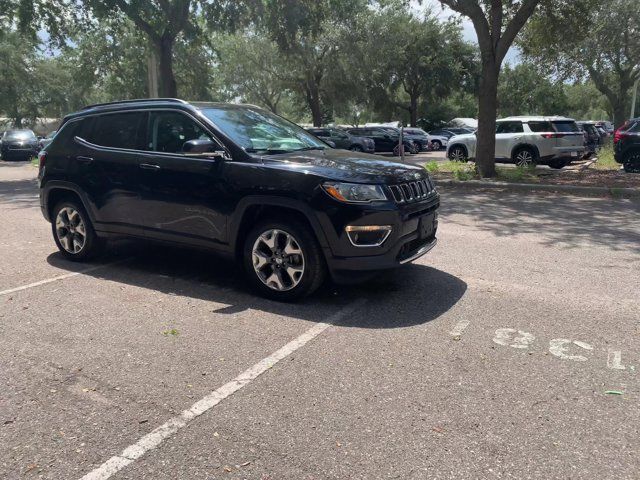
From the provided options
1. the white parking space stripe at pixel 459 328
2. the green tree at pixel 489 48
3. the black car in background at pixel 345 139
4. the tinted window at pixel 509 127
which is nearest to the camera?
the white parking space stripe at pixel 459 328

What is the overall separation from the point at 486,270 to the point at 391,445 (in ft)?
11.3

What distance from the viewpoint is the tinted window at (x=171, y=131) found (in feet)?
17.5

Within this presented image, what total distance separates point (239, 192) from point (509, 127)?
1475cm

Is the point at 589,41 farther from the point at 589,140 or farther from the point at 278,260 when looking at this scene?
the point at 278,260

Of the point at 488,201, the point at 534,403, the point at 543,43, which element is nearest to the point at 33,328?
the point at 534,403

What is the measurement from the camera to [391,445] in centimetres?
280

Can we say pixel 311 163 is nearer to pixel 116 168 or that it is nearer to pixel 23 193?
pixel 116 168

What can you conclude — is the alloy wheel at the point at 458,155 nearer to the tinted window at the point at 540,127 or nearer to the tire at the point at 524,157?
the tire at the point at 524,157

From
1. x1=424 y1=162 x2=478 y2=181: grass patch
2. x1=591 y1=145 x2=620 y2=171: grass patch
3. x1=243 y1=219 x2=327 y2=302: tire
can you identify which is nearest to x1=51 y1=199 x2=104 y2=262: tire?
x1=243 y1=219 x2=327 y2=302: tire

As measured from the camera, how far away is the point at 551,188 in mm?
12117

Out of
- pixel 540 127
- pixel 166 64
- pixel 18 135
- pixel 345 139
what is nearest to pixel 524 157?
pixel 540 127

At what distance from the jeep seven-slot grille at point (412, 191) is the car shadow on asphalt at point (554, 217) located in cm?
285

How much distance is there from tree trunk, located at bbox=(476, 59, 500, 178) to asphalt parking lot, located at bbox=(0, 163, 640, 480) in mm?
8237

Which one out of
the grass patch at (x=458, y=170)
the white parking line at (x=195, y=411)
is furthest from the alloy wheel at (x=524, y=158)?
the white parking line at (x=195, y=411)
